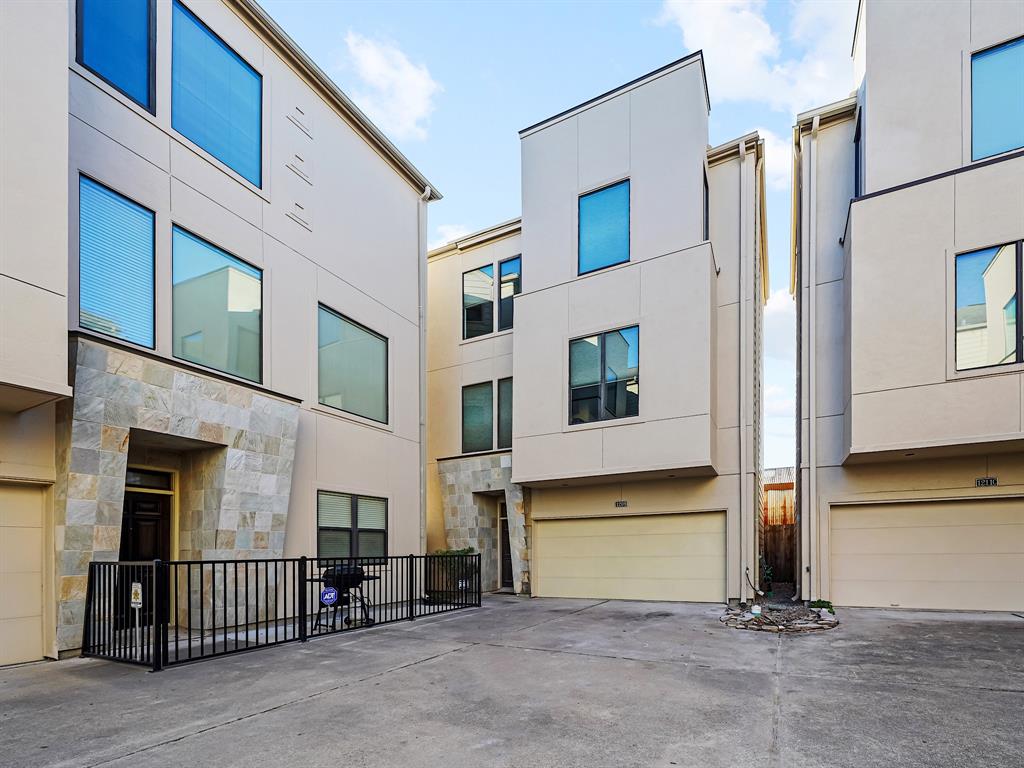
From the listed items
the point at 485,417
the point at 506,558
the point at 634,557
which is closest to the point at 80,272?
the point at 485,417

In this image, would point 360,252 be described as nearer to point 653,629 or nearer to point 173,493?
point 173,493

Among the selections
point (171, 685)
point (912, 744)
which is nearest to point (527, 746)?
point (912, 744)

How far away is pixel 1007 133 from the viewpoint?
31.0ft

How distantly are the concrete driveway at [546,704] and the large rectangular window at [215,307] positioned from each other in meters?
3.96

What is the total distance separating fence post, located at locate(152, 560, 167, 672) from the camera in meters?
6.02

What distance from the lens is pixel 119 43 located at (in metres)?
7.83

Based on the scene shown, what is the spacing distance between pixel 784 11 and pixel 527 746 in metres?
14.0

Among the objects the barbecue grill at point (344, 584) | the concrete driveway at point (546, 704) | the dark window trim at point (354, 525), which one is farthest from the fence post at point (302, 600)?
the dark window trim at point (354, 525)

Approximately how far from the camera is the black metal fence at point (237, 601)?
6516 millimetres

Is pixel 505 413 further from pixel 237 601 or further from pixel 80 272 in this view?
pixel 80 272

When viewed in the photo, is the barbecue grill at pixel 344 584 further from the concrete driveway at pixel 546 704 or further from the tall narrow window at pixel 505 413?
the tall narrow window at pixel 505 413

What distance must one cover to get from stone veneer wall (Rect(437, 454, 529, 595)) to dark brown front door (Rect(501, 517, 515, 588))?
0.21 meters

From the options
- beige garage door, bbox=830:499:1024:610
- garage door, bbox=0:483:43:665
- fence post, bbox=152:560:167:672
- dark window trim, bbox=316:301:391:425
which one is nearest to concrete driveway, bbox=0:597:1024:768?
fence post, bbox=152:560:167:672

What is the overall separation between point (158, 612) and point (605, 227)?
981 centimetres
